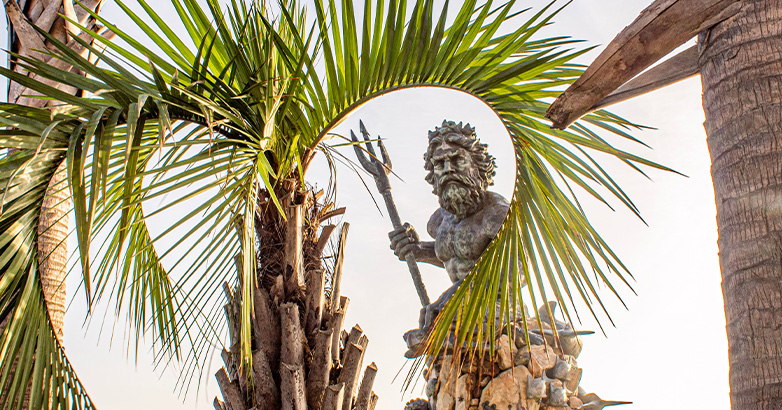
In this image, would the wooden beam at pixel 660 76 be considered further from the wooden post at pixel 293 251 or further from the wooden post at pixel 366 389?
the wooden post at pixel 366 389

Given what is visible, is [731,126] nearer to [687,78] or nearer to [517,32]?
[687,78]

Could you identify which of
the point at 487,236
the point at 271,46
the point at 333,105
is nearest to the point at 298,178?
the point at 333,105

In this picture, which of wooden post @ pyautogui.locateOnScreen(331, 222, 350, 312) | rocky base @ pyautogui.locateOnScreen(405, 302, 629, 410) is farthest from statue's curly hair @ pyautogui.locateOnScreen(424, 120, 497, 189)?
wooden post @ pyautogui.locateOnScreen(331, 222, 350, 312)

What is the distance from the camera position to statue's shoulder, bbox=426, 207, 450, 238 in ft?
16.9

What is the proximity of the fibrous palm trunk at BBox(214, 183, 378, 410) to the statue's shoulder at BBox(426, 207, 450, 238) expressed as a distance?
2228 millimetres

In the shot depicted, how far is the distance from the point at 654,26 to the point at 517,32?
627mm

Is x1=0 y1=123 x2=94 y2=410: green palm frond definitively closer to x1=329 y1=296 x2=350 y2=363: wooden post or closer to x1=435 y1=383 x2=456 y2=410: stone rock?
x1=329 y1=296 x2=350 y2=363: wooden post

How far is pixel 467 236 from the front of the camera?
473 cm

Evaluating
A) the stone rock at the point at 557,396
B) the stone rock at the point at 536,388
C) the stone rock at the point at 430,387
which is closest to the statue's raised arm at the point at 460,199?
the stone rock at the point at 430,387

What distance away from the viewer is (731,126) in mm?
1907

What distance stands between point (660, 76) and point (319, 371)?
1.72 m

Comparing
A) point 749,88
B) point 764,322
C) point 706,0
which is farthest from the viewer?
point 706,0

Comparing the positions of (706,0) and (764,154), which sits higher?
(706,0)

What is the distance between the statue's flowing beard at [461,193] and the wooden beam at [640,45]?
92.1 inches
